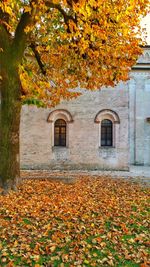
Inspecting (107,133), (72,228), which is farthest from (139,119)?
(72,228)

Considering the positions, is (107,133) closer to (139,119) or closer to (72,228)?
(139,119)

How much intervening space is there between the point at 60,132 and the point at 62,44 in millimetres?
7615

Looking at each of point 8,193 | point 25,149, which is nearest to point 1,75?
point 8,193

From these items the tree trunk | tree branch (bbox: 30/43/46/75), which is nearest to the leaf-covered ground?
the tree trunk

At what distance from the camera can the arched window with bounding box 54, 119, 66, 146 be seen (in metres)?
18.1

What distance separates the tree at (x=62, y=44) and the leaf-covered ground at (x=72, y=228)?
5.89 feet

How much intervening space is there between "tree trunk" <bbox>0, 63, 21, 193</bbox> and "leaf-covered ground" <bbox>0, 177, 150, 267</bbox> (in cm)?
A: 60

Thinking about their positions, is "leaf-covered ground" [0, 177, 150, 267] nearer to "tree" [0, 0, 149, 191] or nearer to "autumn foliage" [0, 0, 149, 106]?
"tree" [0, 0, 149, 191]

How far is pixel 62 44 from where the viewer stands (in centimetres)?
1123

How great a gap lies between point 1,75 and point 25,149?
935cm

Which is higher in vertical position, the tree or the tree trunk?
the tree

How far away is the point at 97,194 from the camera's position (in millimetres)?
9438

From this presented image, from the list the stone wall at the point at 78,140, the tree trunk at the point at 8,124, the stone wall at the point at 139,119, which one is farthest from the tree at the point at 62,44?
the stone wall at the point at 139,119

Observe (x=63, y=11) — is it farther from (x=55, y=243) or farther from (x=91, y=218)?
(x=55, y=243)
